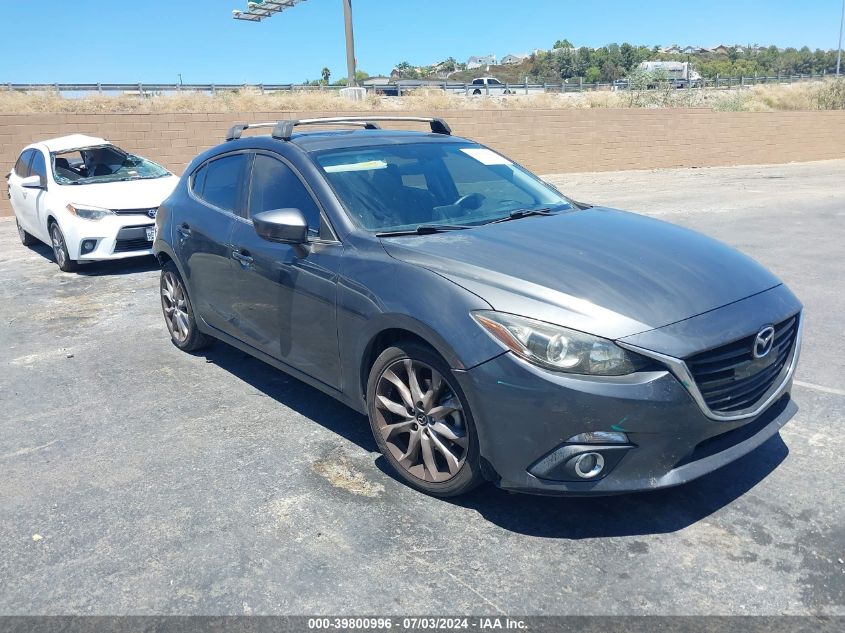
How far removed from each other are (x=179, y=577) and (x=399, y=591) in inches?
35.6

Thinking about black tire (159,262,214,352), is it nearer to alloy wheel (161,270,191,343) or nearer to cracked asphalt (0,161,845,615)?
alloy wheel (161,270,191,343)

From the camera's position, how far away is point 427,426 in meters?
3.46

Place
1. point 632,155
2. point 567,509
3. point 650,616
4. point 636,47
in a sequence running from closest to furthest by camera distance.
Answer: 1. point 650,616
2. point 567,509
3. point 632,155
4. point 636,47

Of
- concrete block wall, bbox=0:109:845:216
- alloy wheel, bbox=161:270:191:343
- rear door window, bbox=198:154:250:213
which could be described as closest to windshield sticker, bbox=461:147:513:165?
rear door window, bbox=198:154:250:213

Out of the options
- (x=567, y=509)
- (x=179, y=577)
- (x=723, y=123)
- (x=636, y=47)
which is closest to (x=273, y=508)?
(x=179, y=577)

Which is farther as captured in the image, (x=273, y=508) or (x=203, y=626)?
(x=273, y=508)

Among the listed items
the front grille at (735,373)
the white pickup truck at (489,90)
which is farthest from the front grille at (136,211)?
the white pickup truck at (489,90)

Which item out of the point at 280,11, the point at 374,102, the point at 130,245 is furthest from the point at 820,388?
the point at 280,11

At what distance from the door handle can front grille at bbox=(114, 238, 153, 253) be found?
5010 mm

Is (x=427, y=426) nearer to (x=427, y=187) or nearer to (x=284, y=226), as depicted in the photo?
(x=284, y=226)

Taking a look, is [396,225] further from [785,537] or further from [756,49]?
[756,49]

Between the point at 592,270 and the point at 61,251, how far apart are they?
805 cm

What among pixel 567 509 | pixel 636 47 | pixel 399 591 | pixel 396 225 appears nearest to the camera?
pixel 399 591

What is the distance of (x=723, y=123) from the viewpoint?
24.9 metres
